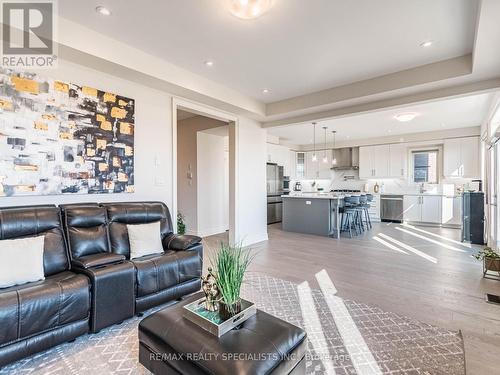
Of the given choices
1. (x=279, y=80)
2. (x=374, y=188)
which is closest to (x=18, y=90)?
(x=279, y=80)

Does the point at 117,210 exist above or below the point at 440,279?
above

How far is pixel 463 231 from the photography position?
534cm

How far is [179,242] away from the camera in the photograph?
9.62 ft

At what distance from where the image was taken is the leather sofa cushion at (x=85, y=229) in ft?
8.11

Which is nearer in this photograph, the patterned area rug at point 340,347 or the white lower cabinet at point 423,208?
the patterned area rug at point 340,347

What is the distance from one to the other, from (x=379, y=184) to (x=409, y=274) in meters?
5.82

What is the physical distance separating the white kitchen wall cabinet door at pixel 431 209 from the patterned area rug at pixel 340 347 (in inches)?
247

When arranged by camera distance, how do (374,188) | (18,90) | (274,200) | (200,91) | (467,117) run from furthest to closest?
(374,188) < (274,200) < (467,117) < (200,91) < (18,90)

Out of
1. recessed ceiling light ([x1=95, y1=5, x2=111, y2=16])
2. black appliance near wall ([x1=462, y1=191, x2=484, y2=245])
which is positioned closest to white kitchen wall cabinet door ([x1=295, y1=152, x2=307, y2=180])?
black appliance near wall ([x1=462, y1=191, x2=484, y2=245])

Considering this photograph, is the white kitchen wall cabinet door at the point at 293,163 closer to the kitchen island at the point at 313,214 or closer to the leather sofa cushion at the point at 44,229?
the kitchen island at the point at 313,214

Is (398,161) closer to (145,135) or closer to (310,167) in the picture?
(310,167)

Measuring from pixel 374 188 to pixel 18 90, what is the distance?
29.6 feet

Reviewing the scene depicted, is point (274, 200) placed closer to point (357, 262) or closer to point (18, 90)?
point (357, 262)

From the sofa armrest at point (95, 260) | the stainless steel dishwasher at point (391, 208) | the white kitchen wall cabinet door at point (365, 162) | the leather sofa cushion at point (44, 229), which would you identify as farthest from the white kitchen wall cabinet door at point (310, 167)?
the leather sofa cushion at point (44, 229)
